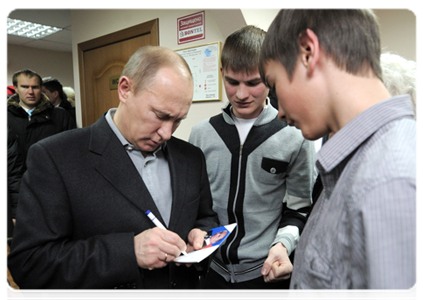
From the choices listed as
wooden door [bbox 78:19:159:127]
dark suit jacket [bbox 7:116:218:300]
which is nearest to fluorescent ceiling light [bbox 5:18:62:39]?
wooden door [bbox 78:19:159:127]

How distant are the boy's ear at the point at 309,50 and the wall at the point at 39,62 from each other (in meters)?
6.53

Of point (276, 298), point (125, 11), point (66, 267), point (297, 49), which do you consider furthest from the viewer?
point (125, 11)

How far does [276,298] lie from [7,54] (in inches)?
256

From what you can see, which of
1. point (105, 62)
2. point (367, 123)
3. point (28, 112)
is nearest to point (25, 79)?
point (28, 112)

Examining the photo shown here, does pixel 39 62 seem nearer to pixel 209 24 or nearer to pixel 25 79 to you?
pixel 25 79

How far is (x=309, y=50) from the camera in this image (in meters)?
0.62

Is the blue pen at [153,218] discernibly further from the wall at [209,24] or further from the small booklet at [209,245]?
the wall at [209,24]

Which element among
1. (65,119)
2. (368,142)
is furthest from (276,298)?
(65,119)

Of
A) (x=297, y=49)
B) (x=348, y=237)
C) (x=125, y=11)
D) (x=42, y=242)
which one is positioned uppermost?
(x=125, y=11)

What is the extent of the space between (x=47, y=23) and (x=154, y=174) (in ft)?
15.3

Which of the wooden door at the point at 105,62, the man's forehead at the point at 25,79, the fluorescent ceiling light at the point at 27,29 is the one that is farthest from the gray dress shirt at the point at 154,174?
the fluorescent ceiling light at the point at 27,29

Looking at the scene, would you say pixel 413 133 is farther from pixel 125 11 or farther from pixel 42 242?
pixel 125 11

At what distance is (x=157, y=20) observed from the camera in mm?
2707

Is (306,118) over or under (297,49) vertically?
under
